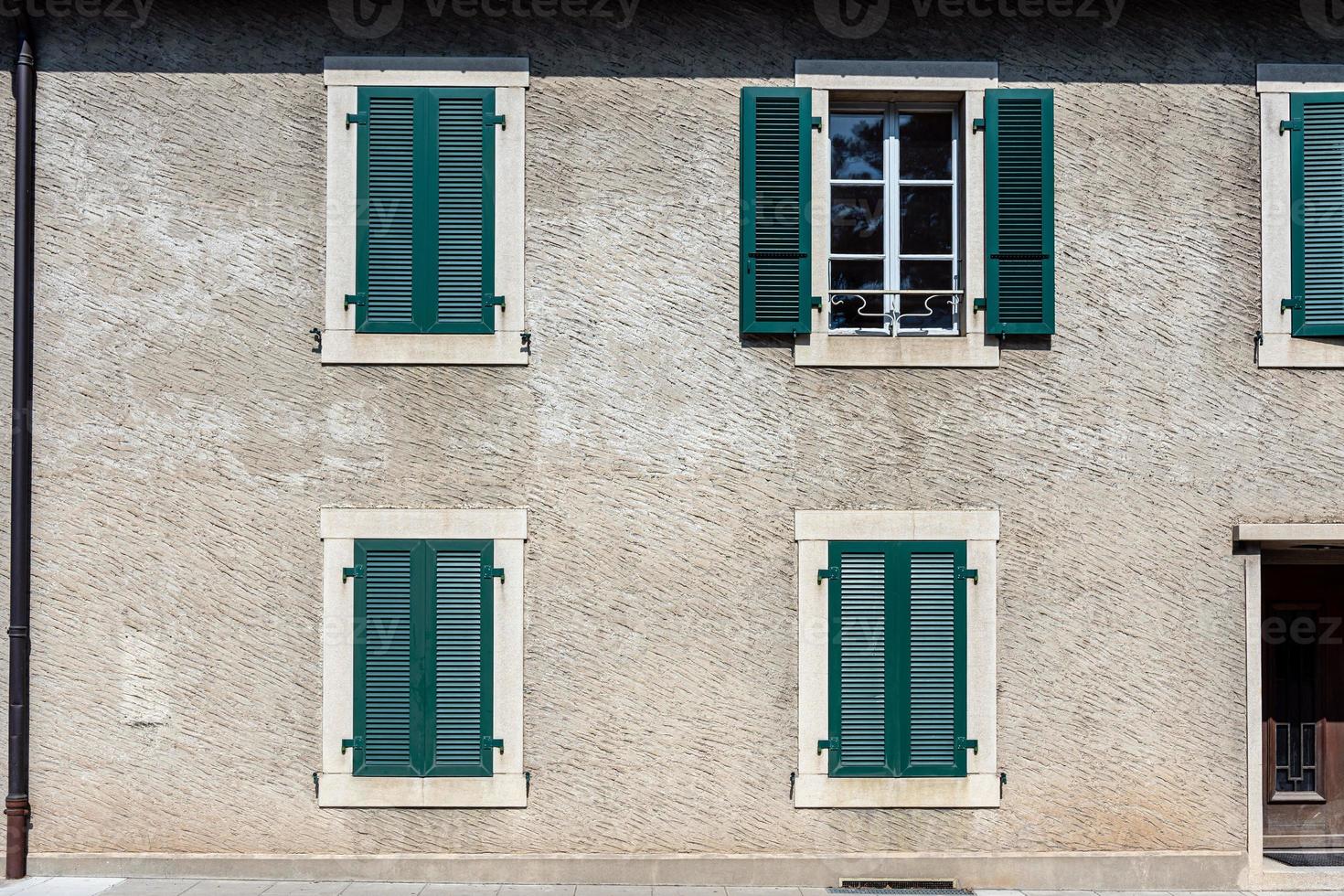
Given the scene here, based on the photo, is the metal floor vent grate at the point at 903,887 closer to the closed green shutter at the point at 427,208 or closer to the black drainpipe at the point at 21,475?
the closed green shutter at the point at 427,208

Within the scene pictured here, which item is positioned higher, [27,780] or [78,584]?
[78,584]

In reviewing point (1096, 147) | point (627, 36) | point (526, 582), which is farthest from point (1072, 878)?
point (627, 36)

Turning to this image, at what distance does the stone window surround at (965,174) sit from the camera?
7004 millimetres

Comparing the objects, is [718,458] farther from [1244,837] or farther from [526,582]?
[1244,837]

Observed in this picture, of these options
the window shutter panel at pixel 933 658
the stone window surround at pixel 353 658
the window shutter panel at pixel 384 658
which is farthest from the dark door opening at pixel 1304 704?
the window shutter panel at pixel 384 658

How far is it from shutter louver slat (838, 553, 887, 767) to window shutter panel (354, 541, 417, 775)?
2738mm

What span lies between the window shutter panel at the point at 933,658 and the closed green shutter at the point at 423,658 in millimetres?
2635

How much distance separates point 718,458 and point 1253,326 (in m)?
3.58

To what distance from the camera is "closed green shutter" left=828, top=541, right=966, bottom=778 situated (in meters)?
6.89

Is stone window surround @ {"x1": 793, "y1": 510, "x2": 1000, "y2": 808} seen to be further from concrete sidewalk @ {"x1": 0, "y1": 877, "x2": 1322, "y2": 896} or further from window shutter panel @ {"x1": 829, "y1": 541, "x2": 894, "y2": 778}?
concrete sidewalk @ {"x1": 0, "y1": 877, "x2": 1322, "y2": 896}

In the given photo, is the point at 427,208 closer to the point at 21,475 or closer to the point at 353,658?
the point at 353,658

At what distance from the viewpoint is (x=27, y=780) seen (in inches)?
269

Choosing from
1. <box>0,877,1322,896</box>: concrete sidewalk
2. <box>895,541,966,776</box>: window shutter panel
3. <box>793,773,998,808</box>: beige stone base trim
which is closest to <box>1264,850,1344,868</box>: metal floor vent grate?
<box>0,877,1322,896</box>: concrete sidewalk

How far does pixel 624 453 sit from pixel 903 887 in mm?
3262
